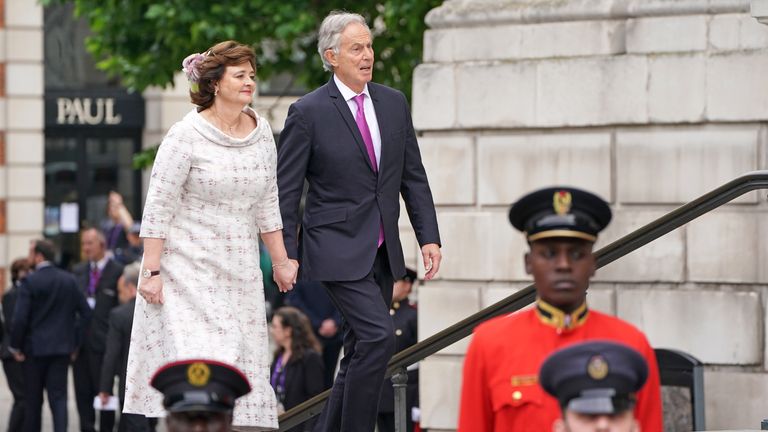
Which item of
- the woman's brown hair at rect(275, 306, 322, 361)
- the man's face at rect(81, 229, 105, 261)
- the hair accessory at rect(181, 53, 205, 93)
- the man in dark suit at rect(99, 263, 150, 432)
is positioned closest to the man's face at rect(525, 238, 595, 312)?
the hair accessory at rect(181, 53, 205, 93)

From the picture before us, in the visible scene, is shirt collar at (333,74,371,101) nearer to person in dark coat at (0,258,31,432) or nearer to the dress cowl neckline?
the dress cowl neckline

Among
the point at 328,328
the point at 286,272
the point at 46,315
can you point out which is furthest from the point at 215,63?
the point at 46,315

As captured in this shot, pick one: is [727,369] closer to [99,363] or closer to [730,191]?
[730,191]

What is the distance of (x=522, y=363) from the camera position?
5.09m

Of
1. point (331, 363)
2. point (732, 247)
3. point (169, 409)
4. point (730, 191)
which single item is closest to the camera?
point (169, 409)

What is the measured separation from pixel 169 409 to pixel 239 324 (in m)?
2.77

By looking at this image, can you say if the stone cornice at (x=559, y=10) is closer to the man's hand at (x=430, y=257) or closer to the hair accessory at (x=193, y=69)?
the man's hand at (x=430, y=257)

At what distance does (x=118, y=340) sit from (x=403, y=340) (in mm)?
3303

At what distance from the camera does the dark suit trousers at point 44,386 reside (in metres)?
16.6

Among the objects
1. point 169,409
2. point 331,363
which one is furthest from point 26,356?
point 169,409

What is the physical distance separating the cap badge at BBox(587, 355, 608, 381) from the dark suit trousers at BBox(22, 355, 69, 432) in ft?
41.0

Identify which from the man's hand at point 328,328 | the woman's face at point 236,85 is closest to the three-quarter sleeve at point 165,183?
the woman's face at point 236,85

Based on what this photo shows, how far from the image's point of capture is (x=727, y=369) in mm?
10117

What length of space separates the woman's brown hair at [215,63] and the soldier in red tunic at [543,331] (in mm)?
2771
